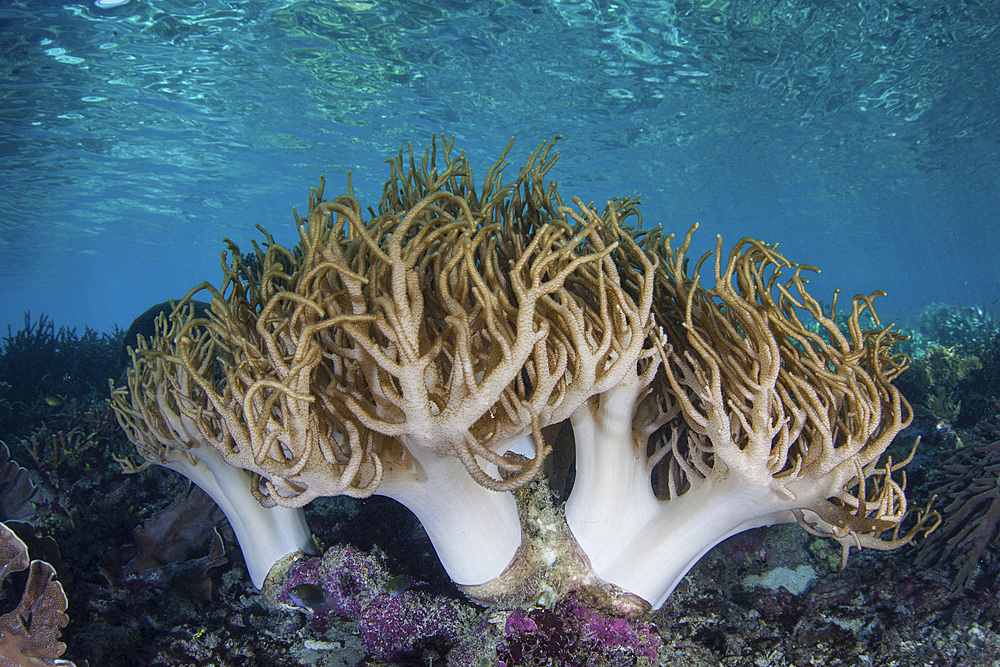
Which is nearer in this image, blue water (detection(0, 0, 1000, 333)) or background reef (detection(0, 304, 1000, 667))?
background reef (detection(0, 304, 1000, 667))

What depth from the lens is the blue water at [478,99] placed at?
14.4 meters

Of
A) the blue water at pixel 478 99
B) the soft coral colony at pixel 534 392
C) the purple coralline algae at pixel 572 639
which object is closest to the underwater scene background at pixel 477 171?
the purple coralline algae at pixel 572 639

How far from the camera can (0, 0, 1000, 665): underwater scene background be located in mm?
2984

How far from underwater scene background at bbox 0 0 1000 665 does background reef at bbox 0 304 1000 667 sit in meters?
0.02

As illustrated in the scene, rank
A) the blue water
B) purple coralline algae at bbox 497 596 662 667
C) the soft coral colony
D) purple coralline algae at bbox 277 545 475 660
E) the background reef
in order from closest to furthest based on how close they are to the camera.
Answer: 1. the soft coral colony
2. purple coralline algae at bbox 497 596 662 667
3. the background reef
4. purple coralline algae at bbox 277 545 475 660
5. the blue water

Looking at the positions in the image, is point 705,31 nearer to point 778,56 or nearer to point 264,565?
point 778,56

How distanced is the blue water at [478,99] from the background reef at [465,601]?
14.6 meters

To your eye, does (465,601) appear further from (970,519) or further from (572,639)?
(970,519)

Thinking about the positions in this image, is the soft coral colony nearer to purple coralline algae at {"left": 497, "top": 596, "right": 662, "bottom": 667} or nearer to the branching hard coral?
purple coralline algae at {"left": 497, "top": 596, "right": 662, "bottom": 667}

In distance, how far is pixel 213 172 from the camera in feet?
85.0

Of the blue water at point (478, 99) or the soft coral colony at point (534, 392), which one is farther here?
the blue water at point (478, 99)

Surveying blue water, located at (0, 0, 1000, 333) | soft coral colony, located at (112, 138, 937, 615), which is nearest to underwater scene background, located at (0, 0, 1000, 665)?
blue water, located at (0, 0, 1000, 333)

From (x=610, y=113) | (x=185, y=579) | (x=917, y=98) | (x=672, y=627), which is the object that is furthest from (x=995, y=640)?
(x=917, y=98)

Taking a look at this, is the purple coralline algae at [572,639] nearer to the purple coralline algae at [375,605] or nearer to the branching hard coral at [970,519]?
the purple coralline algae at [375,605]
